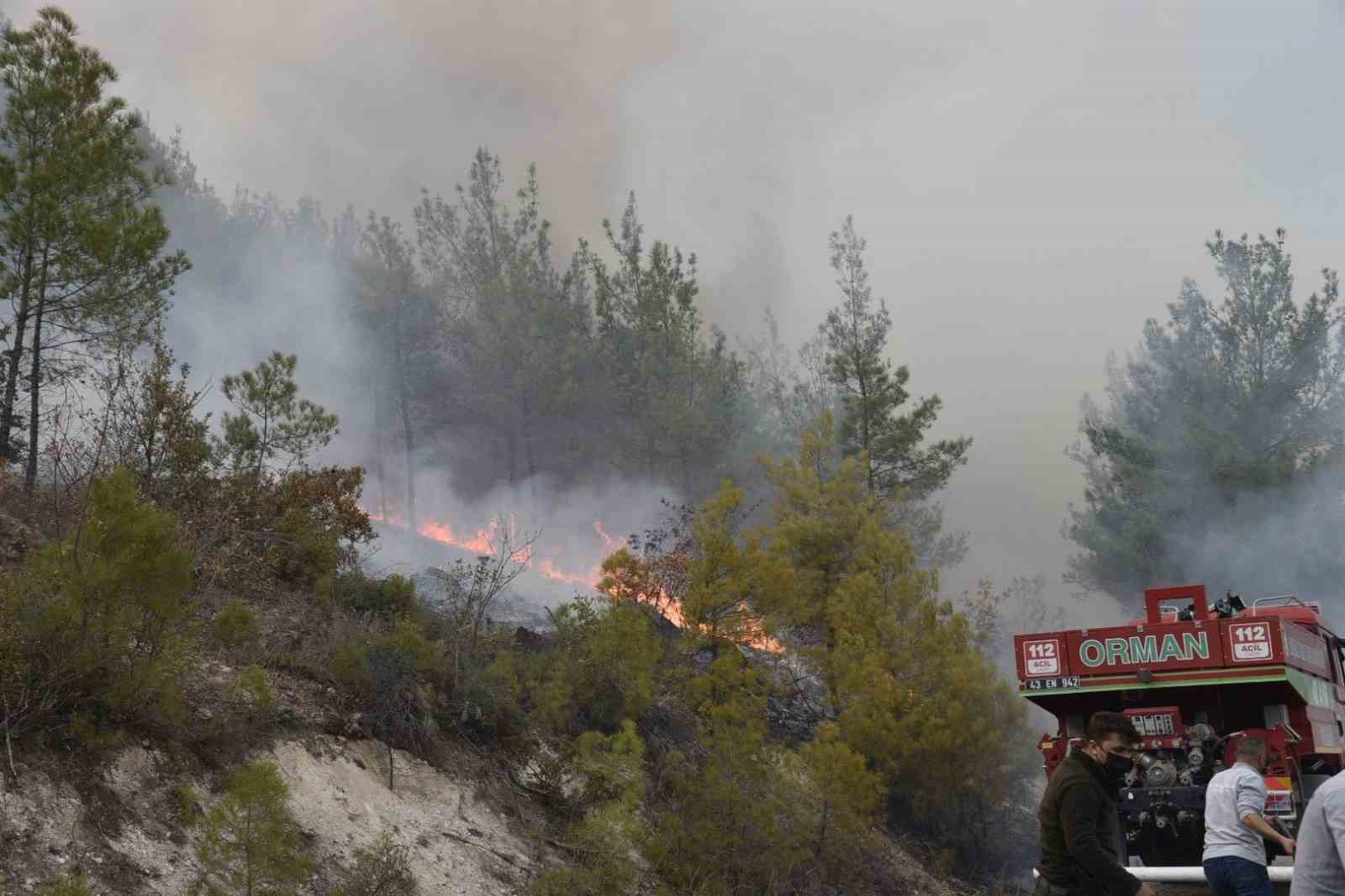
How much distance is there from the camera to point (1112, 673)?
11234mm

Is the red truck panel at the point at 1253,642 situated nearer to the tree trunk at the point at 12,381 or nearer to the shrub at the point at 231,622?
the shrub at the point at 231,622

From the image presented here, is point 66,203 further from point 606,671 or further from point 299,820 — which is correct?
point 299,820

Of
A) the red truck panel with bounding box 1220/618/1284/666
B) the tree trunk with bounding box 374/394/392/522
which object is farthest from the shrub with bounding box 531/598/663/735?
the tree trunk with bounding box 374/394/392/522

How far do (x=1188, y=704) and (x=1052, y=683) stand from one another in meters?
1.29

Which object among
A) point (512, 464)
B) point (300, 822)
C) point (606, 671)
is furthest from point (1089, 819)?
point (512, 464)

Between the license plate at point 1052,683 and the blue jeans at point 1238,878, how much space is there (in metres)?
4.74

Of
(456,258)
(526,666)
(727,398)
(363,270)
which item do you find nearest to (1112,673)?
(526,666)

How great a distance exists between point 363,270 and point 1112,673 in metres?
40.3

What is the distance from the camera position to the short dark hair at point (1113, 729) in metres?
5.82

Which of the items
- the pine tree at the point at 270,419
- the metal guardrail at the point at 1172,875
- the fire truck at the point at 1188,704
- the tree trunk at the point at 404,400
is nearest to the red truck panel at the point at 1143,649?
the fire truck at the point at 1188,704

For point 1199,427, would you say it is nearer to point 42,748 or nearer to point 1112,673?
point 1112,673

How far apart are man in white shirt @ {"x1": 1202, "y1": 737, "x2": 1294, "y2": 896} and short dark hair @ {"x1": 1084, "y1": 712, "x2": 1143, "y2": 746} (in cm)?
127

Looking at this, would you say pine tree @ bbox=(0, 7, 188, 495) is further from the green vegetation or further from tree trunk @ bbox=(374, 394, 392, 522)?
tree trunk @ bbox=(374, 394, 392, 522)

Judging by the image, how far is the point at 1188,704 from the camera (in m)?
11.2
